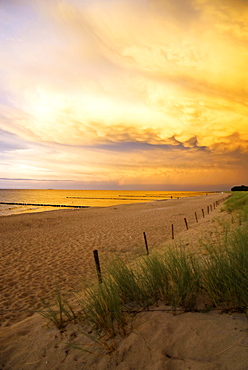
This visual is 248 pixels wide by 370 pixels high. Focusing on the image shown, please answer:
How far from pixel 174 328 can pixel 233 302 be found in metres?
0.92

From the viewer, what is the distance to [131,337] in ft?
10.1

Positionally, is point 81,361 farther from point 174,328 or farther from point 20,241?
point 20,241

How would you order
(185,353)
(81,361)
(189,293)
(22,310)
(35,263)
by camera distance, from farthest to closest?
(35,263) → (22,310) → (189,293) → (81,361) → (185,353)

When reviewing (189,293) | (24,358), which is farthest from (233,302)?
(24,358)

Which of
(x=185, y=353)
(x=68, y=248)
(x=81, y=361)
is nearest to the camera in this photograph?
(x=185, y=353)

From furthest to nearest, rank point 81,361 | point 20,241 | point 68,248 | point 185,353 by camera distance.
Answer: point 20,241
point 68,248
point 81,361
point 185,353

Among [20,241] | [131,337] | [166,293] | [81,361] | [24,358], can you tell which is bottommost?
[20,241]

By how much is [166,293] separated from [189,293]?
0.37 m

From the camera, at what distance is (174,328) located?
10.2ft

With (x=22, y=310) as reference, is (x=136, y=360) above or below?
above

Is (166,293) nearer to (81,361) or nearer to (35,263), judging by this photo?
(81,361)

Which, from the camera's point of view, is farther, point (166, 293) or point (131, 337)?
point (166, 293)

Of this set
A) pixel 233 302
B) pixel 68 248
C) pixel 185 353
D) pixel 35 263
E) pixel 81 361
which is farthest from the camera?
pixel 68 248

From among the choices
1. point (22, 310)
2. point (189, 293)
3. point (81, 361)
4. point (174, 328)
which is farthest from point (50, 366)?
point (22, 310)
